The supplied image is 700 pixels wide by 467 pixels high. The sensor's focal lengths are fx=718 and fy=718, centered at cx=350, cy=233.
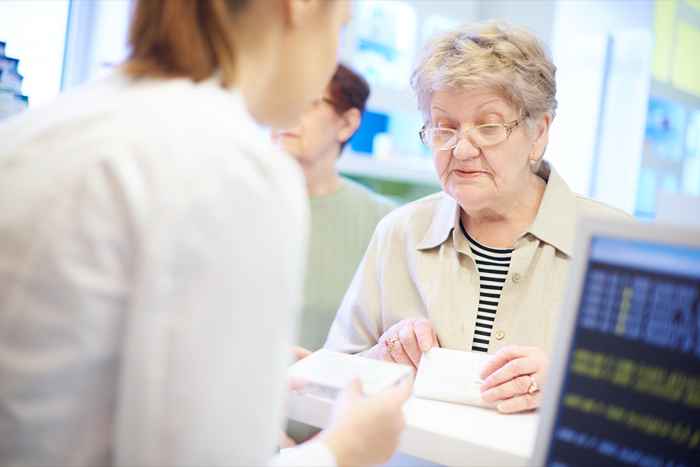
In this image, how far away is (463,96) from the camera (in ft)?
5.72

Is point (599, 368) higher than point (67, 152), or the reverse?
point (67, 152)

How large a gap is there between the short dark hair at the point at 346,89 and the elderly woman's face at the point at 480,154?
26.4 inches

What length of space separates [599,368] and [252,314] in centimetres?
45

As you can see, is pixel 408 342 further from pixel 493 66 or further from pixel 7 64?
pixel 7 64

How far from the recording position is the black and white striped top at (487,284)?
1.76m

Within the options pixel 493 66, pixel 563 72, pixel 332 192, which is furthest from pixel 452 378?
pixel 563 72

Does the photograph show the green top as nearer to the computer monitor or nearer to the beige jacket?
the beige jacket

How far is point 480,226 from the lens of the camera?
1.90 meters

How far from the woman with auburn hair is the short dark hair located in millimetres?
1667

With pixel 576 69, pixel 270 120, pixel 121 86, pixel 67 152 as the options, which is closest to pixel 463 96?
pixel 270 120

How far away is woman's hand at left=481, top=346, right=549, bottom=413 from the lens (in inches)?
51.7

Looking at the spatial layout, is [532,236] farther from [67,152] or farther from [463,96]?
[67,152]

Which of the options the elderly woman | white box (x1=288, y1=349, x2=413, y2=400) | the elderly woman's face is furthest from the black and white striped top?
white box (x1=288, y1=349, x2=413, y2=400)

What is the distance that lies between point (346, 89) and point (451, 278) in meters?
0.89
